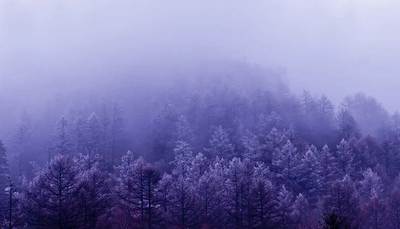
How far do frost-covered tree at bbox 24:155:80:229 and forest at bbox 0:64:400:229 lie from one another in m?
0.16

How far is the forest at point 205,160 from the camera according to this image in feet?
203

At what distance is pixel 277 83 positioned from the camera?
17025 cm

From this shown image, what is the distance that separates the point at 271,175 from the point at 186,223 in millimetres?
35597

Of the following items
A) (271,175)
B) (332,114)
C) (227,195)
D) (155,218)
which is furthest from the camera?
(332,114)

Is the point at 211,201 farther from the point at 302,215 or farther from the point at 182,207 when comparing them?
the point at 302,215

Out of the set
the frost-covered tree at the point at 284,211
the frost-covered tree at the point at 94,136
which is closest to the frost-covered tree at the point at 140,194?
the frost-covered tree at the point at 284,211

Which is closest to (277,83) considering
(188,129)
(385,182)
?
(188,129)

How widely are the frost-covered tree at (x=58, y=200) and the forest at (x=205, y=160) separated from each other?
158 millimetres

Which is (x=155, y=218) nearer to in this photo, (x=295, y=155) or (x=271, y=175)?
(x=271, y=175)

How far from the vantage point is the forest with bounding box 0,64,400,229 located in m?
62.0

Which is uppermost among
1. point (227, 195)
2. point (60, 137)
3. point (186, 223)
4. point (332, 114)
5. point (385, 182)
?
point (332, 114)

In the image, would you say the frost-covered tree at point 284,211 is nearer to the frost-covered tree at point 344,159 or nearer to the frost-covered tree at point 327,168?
the frost-covered tree at point 327,168

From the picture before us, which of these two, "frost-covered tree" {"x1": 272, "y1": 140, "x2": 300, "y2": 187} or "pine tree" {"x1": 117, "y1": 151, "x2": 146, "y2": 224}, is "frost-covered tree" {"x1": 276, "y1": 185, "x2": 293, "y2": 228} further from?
"frost-covered tree" {"x1": 272, "y1": 140, "x2": 300, "y2": 187}

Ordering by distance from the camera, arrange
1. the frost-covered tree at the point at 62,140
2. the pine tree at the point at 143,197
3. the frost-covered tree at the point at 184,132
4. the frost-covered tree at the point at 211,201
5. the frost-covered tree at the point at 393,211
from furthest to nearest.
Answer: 1. the frost-covered tree at the point at 184,132
2. the frost-covered tree at the point at 62,140
3. the frost-covered tree at the point at 393,211
4. the frost-covered tree at the point at 211,201
5. the pine tree at the point at 143,197
